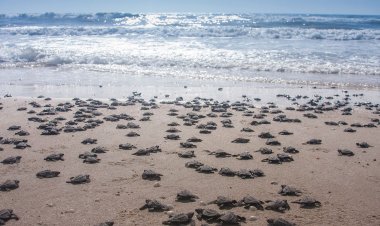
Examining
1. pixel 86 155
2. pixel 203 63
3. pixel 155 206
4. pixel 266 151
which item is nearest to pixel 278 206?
pixel 155 206

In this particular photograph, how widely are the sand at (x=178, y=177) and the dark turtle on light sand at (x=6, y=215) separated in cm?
8

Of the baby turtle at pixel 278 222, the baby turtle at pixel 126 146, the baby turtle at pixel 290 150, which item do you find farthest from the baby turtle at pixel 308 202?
the baby turtle at pixel 126 146

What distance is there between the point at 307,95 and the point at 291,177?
10917 millimetres

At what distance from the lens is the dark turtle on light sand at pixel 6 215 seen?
273 inches

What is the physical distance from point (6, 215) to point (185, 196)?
2.98 metres

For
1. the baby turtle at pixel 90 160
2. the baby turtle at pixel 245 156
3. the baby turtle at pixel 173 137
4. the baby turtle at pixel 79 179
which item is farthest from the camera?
the baby turtle at pixel 173 137

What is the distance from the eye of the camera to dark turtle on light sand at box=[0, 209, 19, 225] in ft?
22.7

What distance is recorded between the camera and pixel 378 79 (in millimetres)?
23219

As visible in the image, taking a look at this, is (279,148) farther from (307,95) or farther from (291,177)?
(307,95)

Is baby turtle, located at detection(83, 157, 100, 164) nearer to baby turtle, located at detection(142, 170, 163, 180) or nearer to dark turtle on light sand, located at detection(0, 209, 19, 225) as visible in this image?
baby turtle, located at detection(142, 170, 163, 180)

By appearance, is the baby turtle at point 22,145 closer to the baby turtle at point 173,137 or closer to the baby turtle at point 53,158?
the baby turtle at point 53,158

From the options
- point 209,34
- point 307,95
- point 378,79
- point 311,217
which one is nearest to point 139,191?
point 311,217

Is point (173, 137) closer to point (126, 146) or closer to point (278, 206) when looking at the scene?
point (126, 146)

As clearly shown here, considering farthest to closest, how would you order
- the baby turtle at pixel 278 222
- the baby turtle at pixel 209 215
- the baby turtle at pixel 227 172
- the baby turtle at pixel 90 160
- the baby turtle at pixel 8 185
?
the baby turtle at pixel 90 160 < the baby turtle at pixel 227 172 < the baby turtle at pixel 8 185 < the baby turtle at pixel 209 215 < the baby turtle at pixel 278 222
